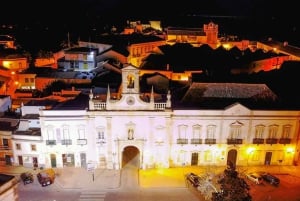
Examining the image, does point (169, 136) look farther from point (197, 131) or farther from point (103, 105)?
point (103, 105)

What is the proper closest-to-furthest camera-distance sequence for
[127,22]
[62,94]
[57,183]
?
1. [57,183]
2. [62,94]
3. [127,22]

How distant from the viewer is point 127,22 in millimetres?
151625

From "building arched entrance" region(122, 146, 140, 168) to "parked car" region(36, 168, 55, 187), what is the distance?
1031 centimetres

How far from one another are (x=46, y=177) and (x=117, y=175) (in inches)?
379

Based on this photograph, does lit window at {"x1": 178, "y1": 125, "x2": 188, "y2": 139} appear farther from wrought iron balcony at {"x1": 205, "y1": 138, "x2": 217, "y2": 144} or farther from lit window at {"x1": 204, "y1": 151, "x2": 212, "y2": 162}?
lit window at {"x1": 204, "y1": 151, "x2": 212, "y2": 162}

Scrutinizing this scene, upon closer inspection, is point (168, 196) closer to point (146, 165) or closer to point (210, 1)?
point (146, 165)

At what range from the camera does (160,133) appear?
5084cm

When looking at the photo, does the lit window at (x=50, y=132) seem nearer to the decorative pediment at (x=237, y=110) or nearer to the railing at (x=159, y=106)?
the railing at (x=159, y=106)

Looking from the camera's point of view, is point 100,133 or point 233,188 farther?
point 100,133

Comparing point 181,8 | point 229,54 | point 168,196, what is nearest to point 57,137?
point 168,196

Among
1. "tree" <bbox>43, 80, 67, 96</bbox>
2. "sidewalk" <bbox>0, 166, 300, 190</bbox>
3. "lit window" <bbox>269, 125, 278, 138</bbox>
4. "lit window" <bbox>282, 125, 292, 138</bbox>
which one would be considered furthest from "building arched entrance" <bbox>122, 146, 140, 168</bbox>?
"tree" <bbox>43, 80, 67, 96</bbox>

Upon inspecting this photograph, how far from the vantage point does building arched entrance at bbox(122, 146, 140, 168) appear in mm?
53484

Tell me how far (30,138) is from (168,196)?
69.9 ft

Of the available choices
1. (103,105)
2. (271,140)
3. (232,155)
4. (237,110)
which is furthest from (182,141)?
(271,140)
